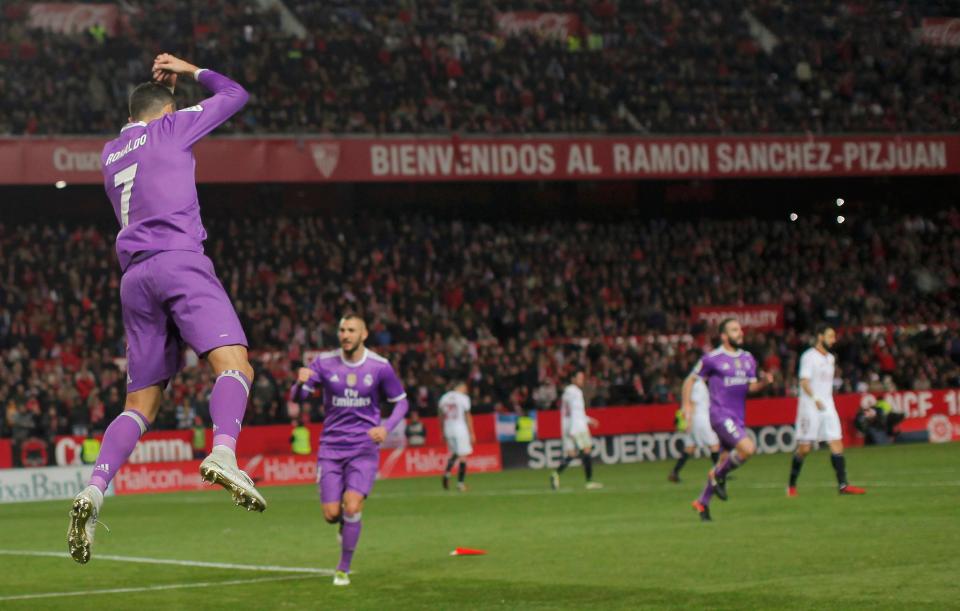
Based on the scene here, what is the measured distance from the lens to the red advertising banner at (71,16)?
4059cm

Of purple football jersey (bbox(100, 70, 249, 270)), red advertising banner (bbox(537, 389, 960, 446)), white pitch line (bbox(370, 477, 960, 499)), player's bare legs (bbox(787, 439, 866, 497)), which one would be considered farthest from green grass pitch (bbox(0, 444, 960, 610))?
red advertising banner (bbox(537, 389, 960, 446))

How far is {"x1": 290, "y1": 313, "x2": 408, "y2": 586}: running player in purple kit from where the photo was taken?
45.7 feet

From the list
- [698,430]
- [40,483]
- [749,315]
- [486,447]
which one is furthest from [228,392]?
[749,315]

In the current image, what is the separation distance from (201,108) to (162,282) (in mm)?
913

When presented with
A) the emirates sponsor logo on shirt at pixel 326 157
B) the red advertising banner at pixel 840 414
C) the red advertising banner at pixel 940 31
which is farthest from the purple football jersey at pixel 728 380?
the red advertising banner at pixel 940 31

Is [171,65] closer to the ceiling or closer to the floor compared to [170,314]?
closer to the ceiling

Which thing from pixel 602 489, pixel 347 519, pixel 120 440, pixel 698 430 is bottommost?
pixel 602 489

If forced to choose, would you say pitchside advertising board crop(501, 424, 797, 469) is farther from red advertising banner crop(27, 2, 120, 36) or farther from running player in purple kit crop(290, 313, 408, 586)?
running player in purple kit crop(290, 313, 408, 586)

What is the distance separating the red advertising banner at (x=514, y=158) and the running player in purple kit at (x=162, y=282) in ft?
91.7

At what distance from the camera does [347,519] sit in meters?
13.6

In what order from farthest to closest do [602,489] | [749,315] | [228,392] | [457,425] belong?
[749,315] < [457,425] < [602,489] < [228,392]

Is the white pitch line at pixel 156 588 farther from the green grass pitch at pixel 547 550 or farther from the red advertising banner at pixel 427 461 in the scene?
the red advertising banner at pixel 427 461

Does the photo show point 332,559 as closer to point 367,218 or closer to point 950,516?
point 950,516

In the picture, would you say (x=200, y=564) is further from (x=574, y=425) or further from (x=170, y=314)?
(x=574, y=425)
